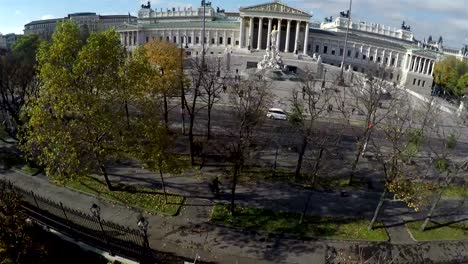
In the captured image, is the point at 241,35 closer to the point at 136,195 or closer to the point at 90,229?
the point at 136,195

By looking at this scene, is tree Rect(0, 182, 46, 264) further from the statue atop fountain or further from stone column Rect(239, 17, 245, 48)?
stone column Rect(239, 17, 245, 48)

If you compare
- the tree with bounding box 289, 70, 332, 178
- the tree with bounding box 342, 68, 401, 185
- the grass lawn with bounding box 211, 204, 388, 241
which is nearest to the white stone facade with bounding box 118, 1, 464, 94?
the tree with bounding box 342, 68, 401, 185

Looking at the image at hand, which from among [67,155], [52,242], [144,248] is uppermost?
[67,155]

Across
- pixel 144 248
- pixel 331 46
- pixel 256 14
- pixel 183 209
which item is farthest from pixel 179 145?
pixel 331 46

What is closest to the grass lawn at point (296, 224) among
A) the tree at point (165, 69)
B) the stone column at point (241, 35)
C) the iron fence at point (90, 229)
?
the iron fence at point (90, 229)

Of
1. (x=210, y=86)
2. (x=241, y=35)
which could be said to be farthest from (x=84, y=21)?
(x=210, y=86)

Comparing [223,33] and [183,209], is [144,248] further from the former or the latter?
[223,33]
